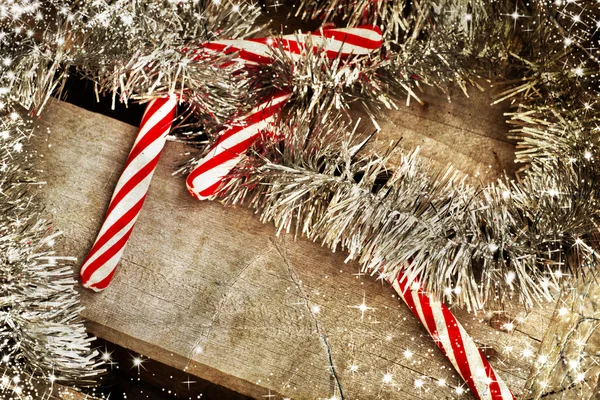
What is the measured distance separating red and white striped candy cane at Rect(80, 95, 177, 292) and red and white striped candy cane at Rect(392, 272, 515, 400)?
743mm

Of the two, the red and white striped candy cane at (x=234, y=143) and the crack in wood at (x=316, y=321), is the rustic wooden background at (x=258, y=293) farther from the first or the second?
the red and white striped candy cane at (x=234, y=143)

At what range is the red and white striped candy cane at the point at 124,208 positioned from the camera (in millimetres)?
1457

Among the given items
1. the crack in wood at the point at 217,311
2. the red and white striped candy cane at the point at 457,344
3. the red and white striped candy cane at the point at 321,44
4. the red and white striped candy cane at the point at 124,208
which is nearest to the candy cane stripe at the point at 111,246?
the red and white striped candy cane at the point at 124,208

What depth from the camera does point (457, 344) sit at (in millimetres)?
1405

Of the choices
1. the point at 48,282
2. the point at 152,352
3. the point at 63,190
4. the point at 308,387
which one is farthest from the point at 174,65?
the point at 308,387

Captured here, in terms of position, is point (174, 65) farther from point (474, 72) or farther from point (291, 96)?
point (474, 72)

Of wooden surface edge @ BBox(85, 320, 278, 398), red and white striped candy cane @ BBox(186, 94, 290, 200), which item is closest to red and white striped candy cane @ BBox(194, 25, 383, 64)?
red and white striped candy cane @ BBox(186, 94, 290, 200)

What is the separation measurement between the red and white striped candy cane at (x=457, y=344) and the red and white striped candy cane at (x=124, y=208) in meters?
0.74

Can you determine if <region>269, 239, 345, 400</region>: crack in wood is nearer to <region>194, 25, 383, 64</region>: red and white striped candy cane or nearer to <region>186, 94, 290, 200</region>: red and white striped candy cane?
<region>186, 94, 290, 200</region>: red and white striped candy cane

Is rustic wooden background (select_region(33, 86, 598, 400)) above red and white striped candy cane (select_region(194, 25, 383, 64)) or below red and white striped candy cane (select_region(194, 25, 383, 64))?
below

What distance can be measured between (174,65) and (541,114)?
94cm

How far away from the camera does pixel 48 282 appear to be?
141 centimetres

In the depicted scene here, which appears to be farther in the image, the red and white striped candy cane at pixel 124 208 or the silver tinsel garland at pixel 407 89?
the red and white striped candy cane at pixel 124 208

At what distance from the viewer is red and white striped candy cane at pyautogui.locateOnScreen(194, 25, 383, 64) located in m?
1.32
